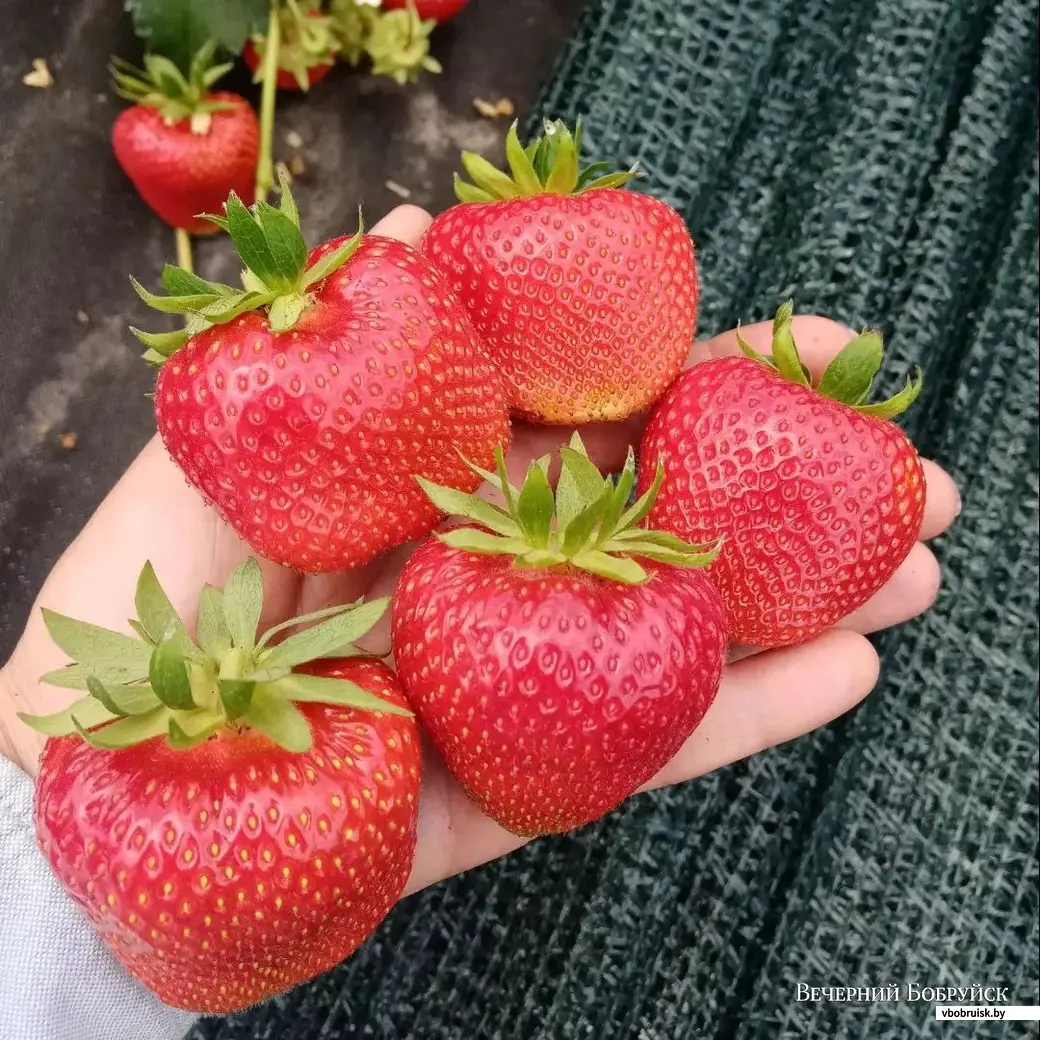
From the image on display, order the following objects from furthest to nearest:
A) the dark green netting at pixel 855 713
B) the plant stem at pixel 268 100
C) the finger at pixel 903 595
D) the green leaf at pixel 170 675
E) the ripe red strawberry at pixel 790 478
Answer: the plant stem at pixel 268 100 < the dark green netting at pixel 855 713 < the finger at pixel 903 595 < the ripe red strawberry at pixel 790 478 < the green leaf at pixel 170 675

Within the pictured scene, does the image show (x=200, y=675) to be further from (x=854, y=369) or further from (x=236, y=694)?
(x=854, y=369)

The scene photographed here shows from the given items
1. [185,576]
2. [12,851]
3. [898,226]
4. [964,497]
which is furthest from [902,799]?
[12,851]

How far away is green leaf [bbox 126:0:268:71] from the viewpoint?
50.9 inches

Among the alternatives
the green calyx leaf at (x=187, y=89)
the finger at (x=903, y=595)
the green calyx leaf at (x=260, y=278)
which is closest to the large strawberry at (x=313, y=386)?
the green calyx leaf at (x=260, y=278)

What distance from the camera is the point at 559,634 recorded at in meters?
0.71

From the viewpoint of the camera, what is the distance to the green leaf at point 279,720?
0.65m

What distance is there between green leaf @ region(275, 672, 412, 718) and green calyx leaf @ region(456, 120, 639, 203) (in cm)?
46

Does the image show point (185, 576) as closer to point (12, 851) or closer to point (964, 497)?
point (12, 851)

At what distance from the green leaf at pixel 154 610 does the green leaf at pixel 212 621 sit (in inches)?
0.7

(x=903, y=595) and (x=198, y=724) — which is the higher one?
(x=198, y=724)

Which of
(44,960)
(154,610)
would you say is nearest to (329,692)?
(154,610)

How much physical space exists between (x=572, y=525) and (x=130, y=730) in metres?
0.32

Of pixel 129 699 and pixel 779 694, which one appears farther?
pixel 779 694

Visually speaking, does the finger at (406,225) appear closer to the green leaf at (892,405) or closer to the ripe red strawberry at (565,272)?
the ripe red strawberry at (565,272)
